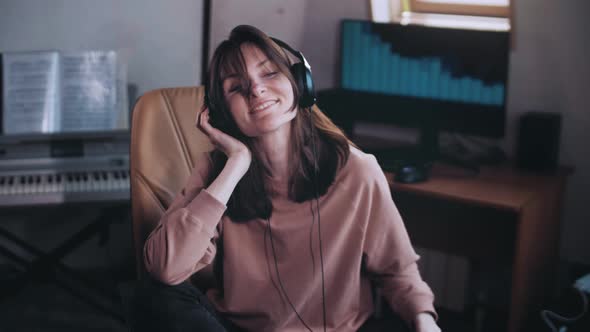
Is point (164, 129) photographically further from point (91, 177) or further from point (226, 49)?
point (91, 177)

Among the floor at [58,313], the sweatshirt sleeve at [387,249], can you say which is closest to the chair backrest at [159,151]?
the sweatshirt sleeve at [387,249]

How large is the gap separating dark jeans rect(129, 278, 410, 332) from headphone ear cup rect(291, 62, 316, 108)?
44cm

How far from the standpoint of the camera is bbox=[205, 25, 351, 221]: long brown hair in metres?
1.29

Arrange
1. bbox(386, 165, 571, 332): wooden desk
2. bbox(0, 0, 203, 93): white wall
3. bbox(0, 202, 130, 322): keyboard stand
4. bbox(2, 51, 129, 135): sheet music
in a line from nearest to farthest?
bbox(386, 165, 571, 332): wooden desk → bbox(2, 51, 129, 135): sheet music → bbox(0, 202, 130, 322): keyboard stand → bbox(0, 0, 203, 93): white wall

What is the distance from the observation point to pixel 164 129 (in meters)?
1.58

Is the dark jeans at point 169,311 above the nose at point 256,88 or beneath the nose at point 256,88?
beneath

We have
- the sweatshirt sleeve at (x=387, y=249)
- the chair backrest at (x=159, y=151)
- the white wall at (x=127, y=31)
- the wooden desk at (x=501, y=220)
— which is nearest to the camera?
the sweatshirt sleeve at (x=387, y=249)

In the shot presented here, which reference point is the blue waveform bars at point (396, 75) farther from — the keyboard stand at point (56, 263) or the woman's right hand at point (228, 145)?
the woman's right hand at point (228, 145)

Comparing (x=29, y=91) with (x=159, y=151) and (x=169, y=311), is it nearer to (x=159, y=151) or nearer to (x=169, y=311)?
(x=159, y=151)

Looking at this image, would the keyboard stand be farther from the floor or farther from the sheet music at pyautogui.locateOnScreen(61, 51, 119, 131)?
the sheet music at pyautogui.locateOnScreen(61, 51, 119, 131)

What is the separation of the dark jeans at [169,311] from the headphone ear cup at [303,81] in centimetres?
44

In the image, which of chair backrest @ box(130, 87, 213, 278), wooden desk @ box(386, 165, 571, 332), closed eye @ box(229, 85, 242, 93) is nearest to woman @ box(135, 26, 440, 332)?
closed eye @ box(229, 85, 242, 93)

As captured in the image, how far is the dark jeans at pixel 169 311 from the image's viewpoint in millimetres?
1209

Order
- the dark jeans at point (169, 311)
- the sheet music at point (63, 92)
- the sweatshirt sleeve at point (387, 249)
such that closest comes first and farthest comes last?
the dark jeans at point (169, 311) → the sweatshirt sleeve at point (387, 249) → the sheet music at point (63, 92)
